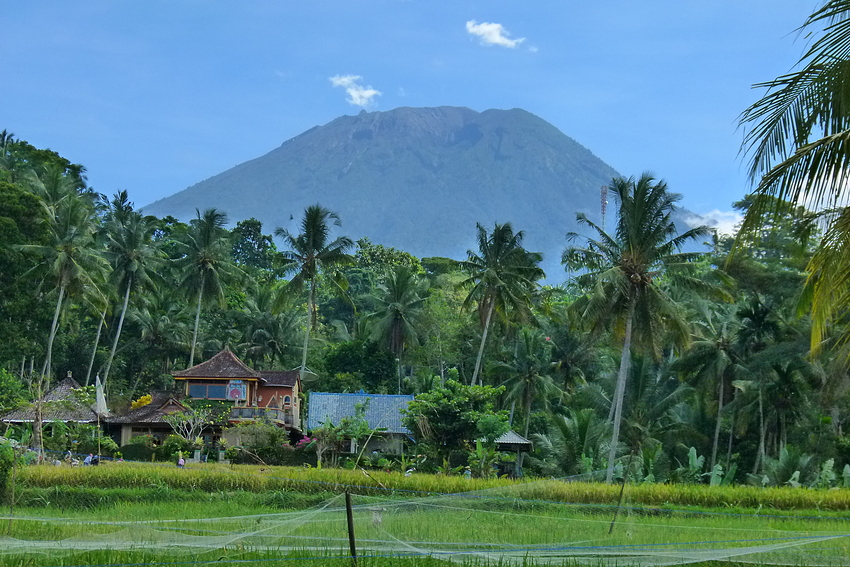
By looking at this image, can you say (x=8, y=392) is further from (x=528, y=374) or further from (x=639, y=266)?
(x=639, y=266)

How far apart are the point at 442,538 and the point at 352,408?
25.8m

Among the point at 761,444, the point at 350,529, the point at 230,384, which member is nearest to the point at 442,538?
the point at 350,529

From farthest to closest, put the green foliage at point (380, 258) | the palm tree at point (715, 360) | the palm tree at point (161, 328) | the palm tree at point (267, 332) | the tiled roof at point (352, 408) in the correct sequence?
1. the green foliage at point (380, 258)
2. the palm tree at point (267, 332)
3. the palm tree at point (161, 328)
4. the tiled roof at point (352, 408)
5. the palm tree at point (715, 360)

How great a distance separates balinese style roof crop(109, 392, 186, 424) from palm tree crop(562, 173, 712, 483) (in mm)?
18806

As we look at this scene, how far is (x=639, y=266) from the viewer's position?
88.9 feet

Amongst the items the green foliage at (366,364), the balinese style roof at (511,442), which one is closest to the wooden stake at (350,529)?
the balinese style roof at (511,442)

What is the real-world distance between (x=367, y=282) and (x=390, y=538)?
2011 inches

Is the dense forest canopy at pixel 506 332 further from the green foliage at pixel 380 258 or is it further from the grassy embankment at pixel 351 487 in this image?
the green foliage at pixel 380 258

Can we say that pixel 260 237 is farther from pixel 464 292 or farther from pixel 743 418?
pixel 743 418

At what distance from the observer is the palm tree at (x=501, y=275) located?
1505 inches

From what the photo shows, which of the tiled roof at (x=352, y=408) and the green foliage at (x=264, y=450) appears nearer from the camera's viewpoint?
the green foliage at (x=264, y=450)

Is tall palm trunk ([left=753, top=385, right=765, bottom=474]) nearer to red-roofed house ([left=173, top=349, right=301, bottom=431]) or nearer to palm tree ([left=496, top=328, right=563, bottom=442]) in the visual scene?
palm tree ([left=496, top=328, right=563, bottom=442])

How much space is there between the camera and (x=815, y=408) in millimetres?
34188

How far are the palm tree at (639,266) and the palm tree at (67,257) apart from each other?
884 inches
